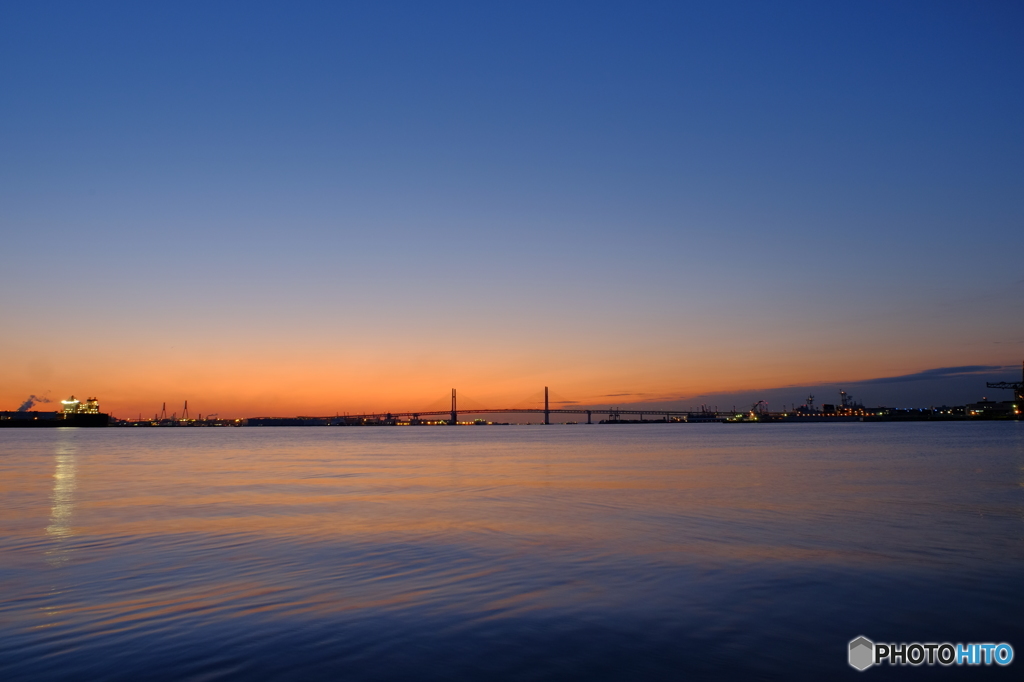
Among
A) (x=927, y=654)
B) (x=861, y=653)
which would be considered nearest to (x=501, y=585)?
(x=861, y=653)

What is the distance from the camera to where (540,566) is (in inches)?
416

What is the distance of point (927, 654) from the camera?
265 inches

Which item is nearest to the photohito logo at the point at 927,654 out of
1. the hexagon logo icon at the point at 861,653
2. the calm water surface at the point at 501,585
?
the hexagon logo icon at the point at 861,653

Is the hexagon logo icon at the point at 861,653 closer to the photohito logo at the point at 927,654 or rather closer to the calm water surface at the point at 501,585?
the photohito logo at the point at 927,654

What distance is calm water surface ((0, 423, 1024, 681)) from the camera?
20.9 ft

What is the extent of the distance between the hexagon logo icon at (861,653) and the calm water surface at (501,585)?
181 mm

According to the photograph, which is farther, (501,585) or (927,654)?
(501,585)

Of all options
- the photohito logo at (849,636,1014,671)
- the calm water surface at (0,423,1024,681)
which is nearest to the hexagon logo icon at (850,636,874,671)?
the photohito logo at (849,636,1014,671)

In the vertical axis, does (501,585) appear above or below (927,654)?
above

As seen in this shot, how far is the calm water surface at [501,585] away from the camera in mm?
6371

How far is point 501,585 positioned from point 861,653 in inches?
171

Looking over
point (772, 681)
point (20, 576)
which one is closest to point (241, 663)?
point (772, 681)

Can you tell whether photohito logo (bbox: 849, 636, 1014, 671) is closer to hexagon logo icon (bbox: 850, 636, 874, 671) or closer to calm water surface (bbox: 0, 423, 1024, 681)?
hexagon logo icon (bbox: 850, 636, 874, 671)

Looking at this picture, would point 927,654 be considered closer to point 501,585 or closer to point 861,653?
point 861,653
